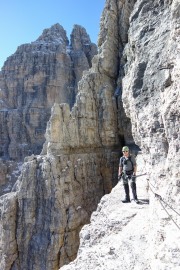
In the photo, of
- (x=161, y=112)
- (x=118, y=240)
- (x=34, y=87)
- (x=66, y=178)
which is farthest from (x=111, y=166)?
(x=34, y=87)

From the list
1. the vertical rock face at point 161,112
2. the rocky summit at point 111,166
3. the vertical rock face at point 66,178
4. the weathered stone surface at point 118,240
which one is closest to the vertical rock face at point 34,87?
the rocky summit at point 111,166

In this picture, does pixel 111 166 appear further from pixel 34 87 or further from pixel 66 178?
pixel 34 87

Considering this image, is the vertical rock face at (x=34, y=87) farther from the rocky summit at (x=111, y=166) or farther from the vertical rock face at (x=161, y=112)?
the vertical rock face at (x=161, y=112)

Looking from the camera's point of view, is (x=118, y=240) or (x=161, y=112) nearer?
(x=161, y=112)

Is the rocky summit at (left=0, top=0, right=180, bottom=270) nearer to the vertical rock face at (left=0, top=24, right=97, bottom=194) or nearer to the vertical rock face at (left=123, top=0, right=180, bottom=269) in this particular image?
the vertical rock face at (left=123, top=0, right=180, bottom=269)

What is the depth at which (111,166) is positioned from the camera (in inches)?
850

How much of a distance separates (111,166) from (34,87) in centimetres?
4166

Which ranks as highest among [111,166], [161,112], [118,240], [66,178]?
[161,112]

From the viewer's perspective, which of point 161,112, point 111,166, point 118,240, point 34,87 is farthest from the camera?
point 34,87

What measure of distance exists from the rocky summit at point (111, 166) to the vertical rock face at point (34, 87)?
14.2ft

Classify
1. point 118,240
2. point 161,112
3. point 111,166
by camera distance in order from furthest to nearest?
point 111,166 → point 118,240 → point 161,112

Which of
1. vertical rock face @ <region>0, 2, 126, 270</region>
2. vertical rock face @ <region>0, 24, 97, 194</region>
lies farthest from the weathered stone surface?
vertical rock face @ <region>0, 24, 97, 194</region>

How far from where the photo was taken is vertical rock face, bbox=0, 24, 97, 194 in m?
54.8

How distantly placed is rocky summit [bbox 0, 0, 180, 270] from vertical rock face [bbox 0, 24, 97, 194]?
4.32 m
